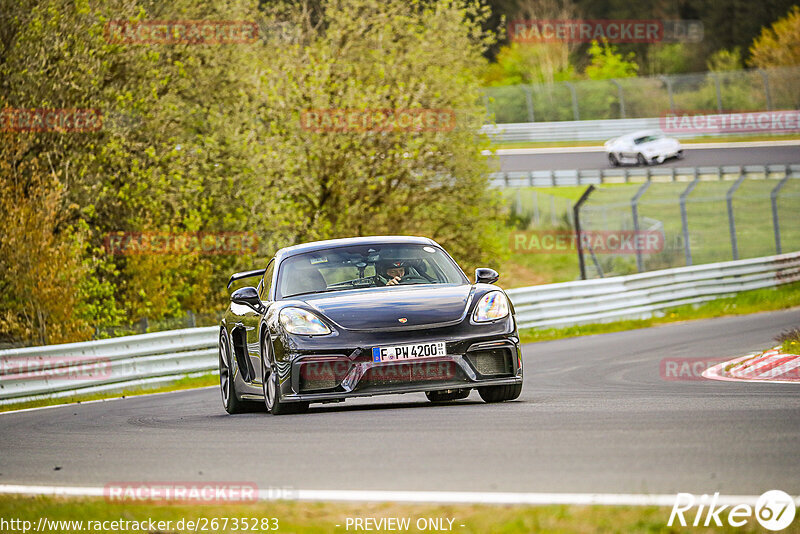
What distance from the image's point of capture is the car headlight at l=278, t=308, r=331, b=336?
9.38 m

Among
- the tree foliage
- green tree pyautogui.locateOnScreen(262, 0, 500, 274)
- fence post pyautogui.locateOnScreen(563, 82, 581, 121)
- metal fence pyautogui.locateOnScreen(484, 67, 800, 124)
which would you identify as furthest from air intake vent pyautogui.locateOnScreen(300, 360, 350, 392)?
fence post pyautogui.locateOnScreen(563, 82, 581, 121)

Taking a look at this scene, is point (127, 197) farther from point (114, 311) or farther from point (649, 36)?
point (649, 36)

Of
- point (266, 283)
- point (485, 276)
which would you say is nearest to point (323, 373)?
point (485, 276)

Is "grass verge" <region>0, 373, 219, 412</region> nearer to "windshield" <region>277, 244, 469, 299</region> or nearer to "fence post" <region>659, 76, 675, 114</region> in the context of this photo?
"windshield" <region>277, 244, 469, 299</region>

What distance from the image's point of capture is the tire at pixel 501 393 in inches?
390

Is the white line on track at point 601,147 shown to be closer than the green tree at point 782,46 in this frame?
Yes

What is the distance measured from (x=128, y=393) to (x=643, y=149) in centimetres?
3516

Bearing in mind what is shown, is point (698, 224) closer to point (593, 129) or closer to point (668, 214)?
point (668, 214)

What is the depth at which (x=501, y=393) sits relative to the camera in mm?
9961

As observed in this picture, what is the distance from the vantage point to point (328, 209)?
29719mm

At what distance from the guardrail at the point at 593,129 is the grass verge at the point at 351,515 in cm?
4790

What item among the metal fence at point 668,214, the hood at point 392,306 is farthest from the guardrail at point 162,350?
the hood at point 392,306

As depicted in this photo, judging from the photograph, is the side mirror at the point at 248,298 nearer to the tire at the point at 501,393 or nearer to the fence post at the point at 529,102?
the tire at the point at 501,393

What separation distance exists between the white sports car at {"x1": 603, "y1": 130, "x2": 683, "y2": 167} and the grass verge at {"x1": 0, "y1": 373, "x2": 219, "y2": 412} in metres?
33.2
